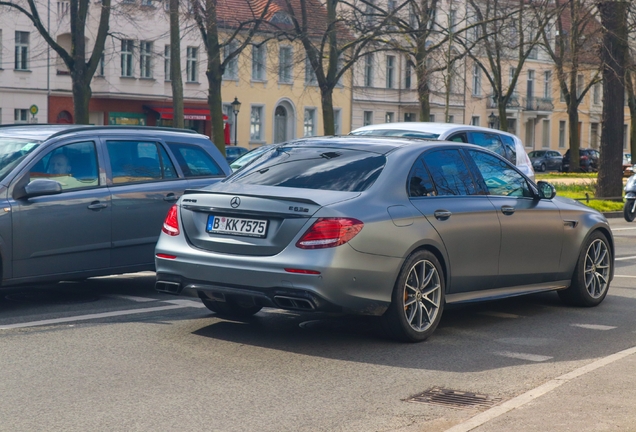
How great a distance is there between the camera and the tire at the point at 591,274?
984cm

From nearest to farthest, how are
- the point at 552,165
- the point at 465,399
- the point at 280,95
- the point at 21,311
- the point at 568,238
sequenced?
the point at 465,399 → the point at 21,311 → the point at 568,238 → the point at 280,95 → the point at 552,165

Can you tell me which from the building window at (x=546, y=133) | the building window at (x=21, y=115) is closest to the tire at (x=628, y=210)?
the building window at (x=21, y=115)

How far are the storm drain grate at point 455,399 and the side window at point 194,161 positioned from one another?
Result: 5098 mm

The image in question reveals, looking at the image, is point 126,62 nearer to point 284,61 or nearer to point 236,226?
point 284,61

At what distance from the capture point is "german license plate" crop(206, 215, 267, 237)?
7414 millimetres

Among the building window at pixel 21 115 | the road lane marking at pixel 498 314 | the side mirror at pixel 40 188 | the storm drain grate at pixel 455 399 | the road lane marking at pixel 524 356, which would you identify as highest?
the building window at pixel 21 115

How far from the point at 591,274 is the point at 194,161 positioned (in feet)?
13.6

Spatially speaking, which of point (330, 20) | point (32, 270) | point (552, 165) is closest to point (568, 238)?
point (32, 270)

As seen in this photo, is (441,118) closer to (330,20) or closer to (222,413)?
(330,20)

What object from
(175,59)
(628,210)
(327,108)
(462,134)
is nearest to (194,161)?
(462,134)

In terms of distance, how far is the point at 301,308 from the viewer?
7.25 m

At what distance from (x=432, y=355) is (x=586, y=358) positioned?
109 cm

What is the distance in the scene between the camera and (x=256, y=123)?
2431 inches

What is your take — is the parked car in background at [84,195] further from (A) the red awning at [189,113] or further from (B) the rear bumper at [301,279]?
(A) the red awning at [189,113]
